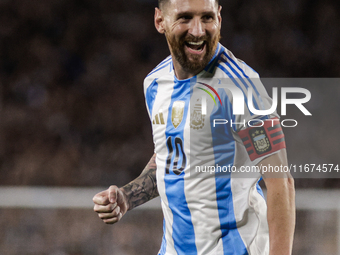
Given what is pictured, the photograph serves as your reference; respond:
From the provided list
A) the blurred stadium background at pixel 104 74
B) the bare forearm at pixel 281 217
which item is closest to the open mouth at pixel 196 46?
the bare forearm at pixel 281 217

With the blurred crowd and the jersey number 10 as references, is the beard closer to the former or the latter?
the jersey number 10

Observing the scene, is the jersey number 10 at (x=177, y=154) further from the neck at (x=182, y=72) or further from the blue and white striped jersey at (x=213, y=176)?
the neck at (x=182, y=72)

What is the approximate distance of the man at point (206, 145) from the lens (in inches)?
46.4

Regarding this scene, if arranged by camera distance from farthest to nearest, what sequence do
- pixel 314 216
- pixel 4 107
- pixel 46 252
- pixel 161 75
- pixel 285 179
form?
pixel 4 107 → pixel 46 252 → pixel 314 216 → pixel 161 75 → pixel 285 179

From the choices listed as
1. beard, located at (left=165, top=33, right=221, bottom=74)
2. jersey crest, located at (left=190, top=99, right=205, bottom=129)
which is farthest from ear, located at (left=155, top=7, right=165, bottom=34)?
jersey crest, located at (left=190, top=99, right=205, bottom=129)

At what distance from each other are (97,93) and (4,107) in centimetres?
121

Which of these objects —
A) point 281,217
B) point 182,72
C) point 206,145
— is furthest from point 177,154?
point 281,217

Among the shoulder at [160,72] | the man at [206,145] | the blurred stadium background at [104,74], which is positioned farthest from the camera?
the blurred stadium background at [104,74]

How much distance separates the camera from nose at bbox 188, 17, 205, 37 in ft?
3.96

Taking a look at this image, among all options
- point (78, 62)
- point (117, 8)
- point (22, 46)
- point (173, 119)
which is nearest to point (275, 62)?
point (117, 8)

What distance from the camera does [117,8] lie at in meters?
5.05

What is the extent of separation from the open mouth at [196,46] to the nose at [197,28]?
36 mm

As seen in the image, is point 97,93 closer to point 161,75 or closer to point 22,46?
point 22,46

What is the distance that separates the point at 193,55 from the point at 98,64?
3850 millimetres
